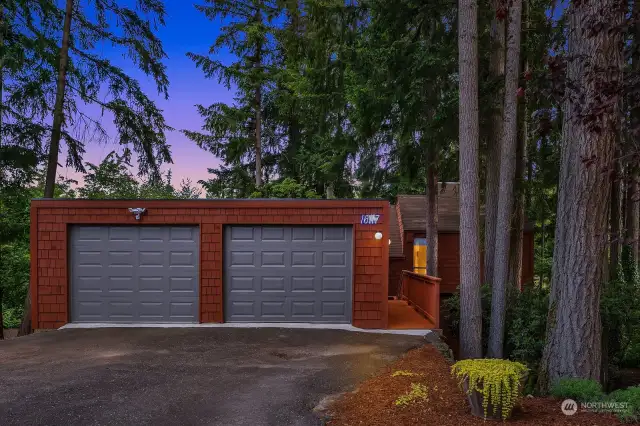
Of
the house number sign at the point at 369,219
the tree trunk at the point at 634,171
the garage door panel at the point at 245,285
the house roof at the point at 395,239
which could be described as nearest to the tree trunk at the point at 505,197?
the tree trunk at the point at 634,171

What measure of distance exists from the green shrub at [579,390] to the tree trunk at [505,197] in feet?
8.98

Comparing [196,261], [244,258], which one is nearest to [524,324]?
[244,258]

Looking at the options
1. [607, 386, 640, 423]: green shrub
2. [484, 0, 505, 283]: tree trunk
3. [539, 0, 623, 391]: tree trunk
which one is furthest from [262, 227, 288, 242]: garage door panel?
[607, 386, 640, 423]: green shrub

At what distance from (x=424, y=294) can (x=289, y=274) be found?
2749mm

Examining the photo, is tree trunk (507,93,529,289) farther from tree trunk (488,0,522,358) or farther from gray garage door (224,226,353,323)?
gray garage door (224,226,353,323)

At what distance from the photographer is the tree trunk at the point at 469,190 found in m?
7.16

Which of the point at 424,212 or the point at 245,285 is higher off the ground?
the point at 424,212

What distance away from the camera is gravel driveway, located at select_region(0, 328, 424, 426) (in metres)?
3.96

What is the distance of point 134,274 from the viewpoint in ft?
27.1

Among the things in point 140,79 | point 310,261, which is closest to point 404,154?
point 310,261

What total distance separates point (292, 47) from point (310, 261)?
31.9 feet

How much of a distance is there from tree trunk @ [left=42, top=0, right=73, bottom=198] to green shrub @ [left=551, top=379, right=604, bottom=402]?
33.4ft

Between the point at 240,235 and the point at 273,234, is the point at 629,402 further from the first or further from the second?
the point at 240,235

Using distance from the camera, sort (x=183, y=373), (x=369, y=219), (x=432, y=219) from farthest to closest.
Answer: (x=432, y=219), (x=369, y=219), (x=183, y=373)
